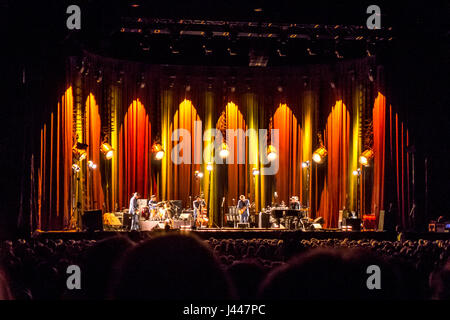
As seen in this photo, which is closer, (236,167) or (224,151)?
(224,151)

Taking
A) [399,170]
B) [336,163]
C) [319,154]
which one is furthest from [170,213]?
[399,170]

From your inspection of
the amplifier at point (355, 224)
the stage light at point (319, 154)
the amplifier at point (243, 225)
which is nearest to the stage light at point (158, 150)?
the amplifier at point (243, 225)

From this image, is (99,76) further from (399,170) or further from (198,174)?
(399,170)

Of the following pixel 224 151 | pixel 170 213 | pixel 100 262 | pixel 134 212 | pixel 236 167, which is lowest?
pixel 170 213

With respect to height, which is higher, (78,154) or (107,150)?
(107,150)

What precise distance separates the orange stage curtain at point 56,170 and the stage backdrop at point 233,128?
69cm

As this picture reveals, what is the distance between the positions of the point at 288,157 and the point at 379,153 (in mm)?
4759

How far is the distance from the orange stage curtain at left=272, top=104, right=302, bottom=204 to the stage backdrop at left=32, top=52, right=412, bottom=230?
41 mm

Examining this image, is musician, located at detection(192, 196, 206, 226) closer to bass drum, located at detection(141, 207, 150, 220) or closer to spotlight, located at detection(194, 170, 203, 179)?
bass drum, located at detection(141, 207, 150, 220)

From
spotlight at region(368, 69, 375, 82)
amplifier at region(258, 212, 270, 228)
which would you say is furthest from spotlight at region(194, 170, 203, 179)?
spotlight at region(368, 69, 375, 82)

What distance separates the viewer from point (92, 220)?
12.0 meters

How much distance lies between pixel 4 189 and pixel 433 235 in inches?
421

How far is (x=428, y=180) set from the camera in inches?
537

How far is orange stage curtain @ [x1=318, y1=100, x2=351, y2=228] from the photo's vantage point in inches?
704
